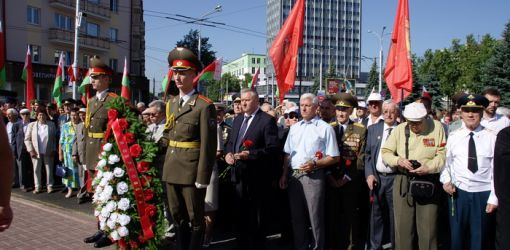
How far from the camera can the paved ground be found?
6066mm

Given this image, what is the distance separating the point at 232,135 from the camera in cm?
600

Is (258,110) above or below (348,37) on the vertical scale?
below

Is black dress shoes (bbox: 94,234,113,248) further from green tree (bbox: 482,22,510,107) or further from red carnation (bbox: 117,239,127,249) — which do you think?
green tree (bbox: 482,22,510,107)

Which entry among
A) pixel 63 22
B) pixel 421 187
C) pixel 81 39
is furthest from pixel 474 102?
pixel 63 22

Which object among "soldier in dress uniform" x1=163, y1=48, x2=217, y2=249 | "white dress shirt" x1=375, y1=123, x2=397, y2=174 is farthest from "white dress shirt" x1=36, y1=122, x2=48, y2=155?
"white dress shirt" x1=375, y1=123, x2=397, y2=174

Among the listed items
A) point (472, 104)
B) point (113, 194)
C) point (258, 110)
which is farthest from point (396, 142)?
point (113, 194)

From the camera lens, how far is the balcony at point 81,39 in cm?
3550

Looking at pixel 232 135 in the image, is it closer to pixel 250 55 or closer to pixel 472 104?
pixel 472 104

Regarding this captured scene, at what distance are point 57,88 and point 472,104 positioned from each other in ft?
40.4

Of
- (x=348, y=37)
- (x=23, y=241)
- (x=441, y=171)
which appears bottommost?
(x=23, y=241)

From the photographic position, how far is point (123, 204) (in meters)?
5.16

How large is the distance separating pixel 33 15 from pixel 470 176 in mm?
36434

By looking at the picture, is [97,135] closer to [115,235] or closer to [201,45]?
[115,235]

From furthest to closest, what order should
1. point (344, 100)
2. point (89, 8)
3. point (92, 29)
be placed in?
point (92, 29) < point (89, 8) < point (344, 100)
